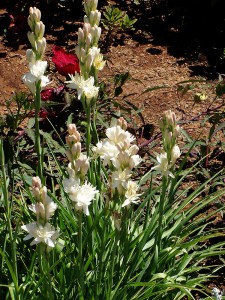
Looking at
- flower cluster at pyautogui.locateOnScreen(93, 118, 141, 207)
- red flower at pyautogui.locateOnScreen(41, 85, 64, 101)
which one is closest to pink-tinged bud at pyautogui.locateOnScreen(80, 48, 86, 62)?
flower cluster at pyautogui.locateOnScreen(93, 118, 141, 207)

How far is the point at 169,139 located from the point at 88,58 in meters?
0.37

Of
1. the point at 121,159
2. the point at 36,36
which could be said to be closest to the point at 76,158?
the point at 121,159

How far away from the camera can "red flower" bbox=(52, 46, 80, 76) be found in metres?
2.98

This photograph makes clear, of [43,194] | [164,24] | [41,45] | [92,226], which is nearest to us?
[43,194]

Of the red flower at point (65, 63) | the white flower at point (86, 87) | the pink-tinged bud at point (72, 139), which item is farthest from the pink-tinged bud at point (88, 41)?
the red flower at point (65, 63)

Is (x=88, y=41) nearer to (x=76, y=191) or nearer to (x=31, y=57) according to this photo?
(x=31, y=57)

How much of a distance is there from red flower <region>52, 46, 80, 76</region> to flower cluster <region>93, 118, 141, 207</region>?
112cm

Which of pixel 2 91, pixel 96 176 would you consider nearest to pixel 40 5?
pixel 2 91

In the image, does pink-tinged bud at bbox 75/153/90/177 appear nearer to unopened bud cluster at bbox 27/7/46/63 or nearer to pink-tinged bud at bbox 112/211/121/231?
pink-tinged bud at bbox 112/211/121/231

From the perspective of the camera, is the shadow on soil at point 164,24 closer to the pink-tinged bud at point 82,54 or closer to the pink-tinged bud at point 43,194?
the pink-tinged bud at point 82,54

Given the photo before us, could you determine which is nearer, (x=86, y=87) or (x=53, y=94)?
(x=86, y=87)

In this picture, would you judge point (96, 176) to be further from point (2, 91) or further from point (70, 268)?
point (2, 91)

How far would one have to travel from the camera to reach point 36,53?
6.59 ft

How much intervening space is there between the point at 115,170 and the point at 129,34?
3.24 meters
